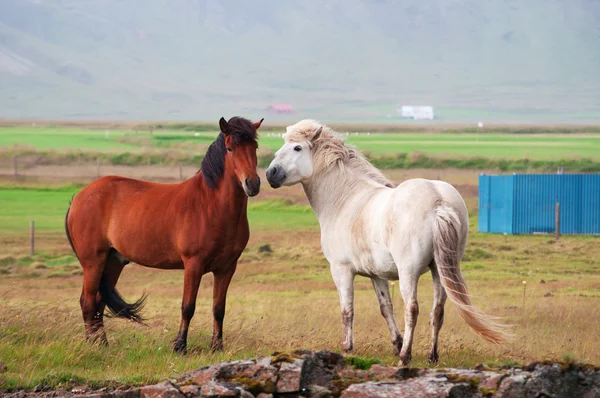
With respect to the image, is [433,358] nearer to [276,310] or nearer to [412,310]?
[412,310]

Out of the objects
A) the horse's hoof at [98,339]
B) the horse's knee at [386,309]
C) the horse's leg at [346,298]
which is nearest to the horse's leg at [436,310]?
the horse's knee at [386,309]

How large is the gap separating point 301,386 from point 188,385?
782 millimetres

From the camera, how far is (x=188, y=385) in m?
6.46

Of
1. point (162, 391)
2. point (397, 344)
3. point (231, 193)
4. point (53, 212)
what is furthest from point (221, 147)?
point (53, 212)

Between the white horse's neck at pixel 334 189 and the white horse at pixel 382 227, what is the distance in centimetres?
1

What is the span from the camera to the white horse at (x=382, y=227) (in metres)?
8.45

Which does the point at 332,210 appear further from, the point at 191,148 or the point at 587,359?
the point at 191,148

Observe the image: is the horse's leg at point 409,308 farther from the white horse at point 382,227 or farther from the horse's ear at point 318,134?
the horse's ear at point 318,134

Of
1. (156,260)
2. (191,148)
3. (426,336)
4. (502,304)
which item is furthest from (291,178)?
(191,148)

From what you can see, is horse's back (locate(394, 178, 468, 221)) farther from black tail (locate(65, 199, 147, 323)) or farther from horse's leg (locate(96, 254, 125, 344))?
horse's leg (locate(96, 254, 125, 344))

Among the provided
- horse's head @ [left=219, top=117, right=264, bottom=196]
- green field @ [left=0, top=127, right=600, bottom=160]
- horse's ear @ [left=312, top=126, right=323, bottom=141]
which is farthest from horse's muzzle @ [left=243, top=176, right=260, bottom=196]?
green field @ [left=0, top=127, right=600, bottom=160]

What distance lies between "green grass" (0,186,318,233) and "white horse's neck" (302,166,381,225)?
29.6 metres

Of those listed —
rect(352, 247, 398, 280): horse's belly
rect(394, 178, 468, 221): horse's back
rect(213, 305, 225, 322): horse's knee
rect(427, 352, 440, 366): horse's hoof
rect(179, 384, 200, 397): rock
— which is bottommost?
rect(427, 352, 440, 366): horse's hoof

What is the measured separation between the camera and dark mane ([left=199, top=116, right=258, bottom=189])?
389 inches
